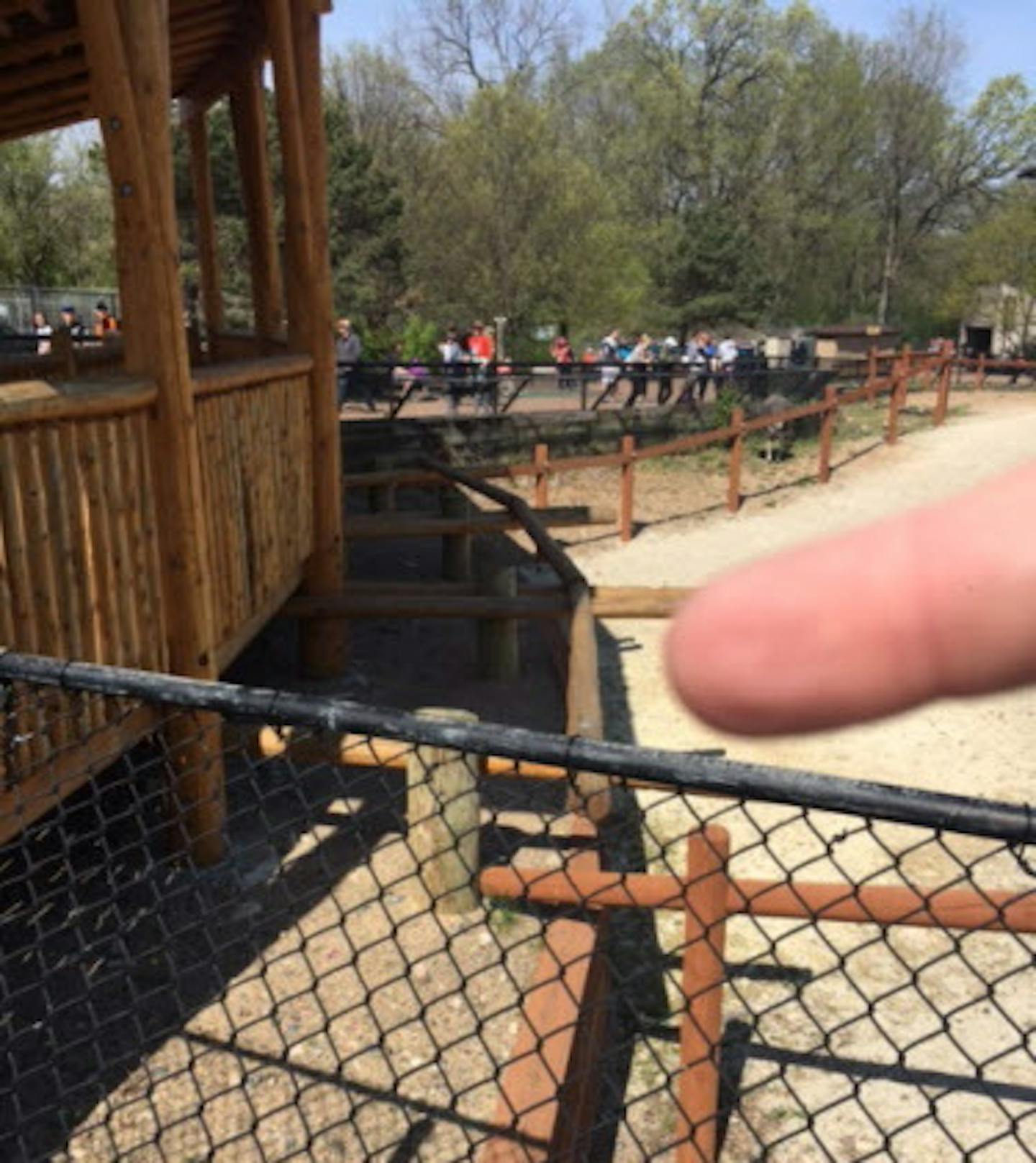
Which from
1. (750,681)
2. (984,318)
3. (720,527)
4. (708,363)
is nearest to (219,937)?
(750,681)

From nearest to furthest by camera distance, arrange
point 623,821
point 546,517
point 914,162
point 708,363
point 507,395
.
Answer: point 623,821
point 546,517
point 507,395
point 708,363
point 914,162

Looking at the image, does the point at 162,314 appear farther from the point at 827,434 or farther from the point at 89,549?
the point at 827,434

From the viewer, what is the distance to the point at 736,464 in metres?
14.2

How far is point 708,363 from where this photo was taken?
1988 cm

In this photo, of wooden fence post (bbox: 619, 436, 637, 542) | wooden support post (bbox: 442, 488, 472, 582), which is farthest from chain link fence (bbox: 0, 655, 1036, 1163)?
wooden fence post (bbox: 619, 436, 637, 542)

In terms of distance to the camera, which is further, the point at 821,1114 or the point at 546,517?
the point at 546,517

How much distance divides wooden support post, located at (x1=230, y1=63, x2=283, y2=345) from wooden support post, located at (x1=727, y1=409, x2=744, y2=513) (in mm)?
7388

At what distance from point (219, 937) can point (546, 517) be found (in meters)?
6.24

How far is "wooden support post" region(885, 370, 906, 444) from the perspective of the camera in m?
16.9

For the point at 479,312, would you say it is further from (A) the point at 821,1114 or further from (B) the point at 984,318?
(A) the point at 821,1114

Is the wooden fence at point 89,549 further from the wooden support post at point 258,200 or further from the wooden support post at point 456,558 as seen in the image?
the wooden support post at point 456,558

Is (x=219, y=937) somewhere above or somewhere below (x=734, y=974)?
above

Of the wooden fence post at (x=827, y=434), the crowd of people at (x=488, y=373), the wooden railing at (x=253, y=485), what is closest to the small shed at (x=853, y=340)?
the crowd of people at (x=488, y=373)

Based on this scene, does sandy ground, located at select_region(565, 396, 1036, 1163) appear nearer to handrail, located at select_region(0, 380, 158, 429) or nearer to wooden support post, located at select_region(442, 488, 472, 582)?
wooden support post, located at select_region(442, 488, 472, 582)
